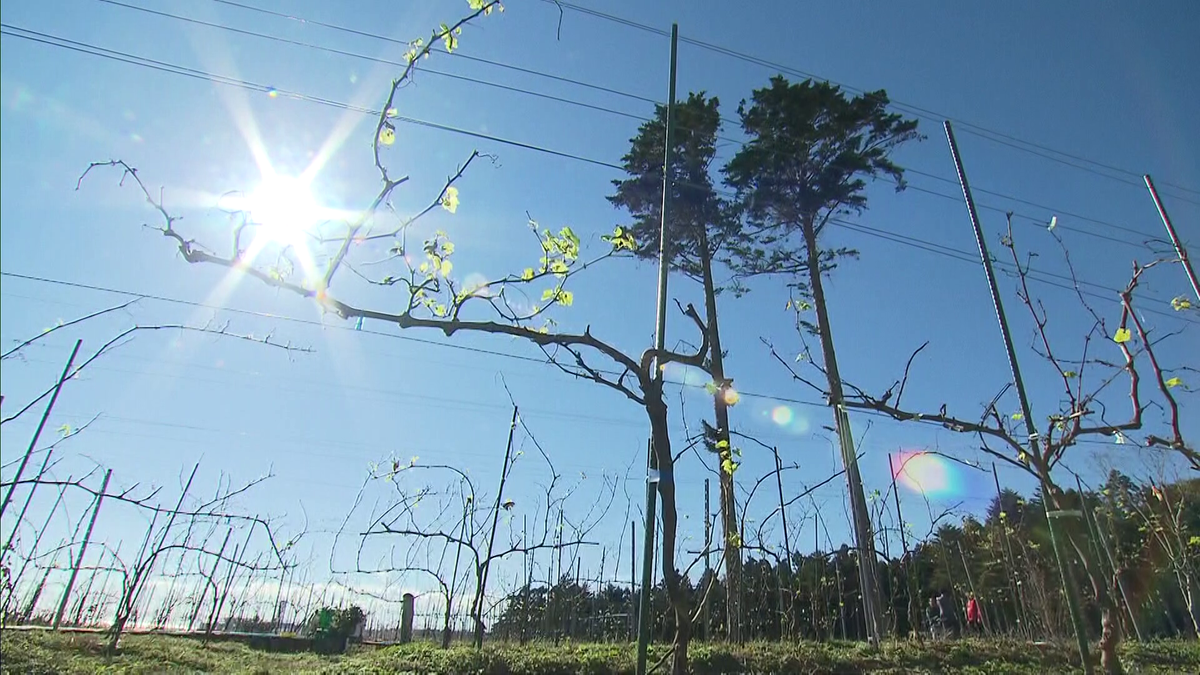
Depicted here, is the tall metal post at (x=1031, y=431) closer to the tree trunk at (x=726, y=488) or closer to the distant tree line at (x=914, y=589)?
the tree trunk at (x=726, y=488)

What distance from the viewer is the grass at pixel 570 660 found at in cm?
471

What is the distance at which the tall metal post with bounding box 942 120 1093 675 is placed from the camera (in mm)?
3492

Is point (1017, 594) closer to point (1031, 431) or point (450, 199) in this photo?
point (1031, 431)

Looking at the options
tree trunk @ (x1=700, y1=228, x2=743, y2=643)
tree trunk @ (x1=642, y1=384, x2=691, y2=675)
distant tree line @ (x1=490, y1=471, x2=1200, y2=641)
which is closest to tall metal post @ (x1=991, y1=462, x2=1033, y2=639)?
distant tree line @ (x1=490, y1=471, x2=1200, y2=641)

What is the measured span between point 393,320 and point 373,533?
13.5 feet

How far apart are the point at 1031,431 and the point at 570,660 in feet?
12.3

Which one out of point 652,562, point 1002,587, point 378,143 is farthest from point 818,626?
point 378,143

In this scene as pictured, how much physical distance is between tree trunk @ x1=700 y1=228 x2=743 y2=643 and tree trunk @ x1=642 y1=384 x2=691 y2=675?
481 millimetres

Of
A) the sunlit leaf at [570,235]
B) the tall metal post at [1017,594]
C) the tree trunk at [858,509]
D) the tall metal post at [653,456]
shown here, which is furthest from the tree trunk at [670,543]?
the tall metal post at [1017,594]

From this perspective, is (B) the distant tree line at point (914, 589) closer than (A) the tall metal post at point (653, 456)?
No

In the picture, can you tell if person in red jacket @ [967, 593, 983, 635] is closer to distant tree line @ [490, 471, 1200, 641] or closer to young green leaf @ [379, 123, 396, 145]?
distant tree line @ [490, 471, 1200, 641]

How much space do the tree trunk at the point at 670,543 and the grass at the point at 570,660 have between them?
210cm

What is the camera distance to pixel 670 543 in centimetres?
322

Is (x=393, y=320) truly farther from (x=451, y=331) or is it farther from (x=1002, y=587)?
(x=1002, y=587)
